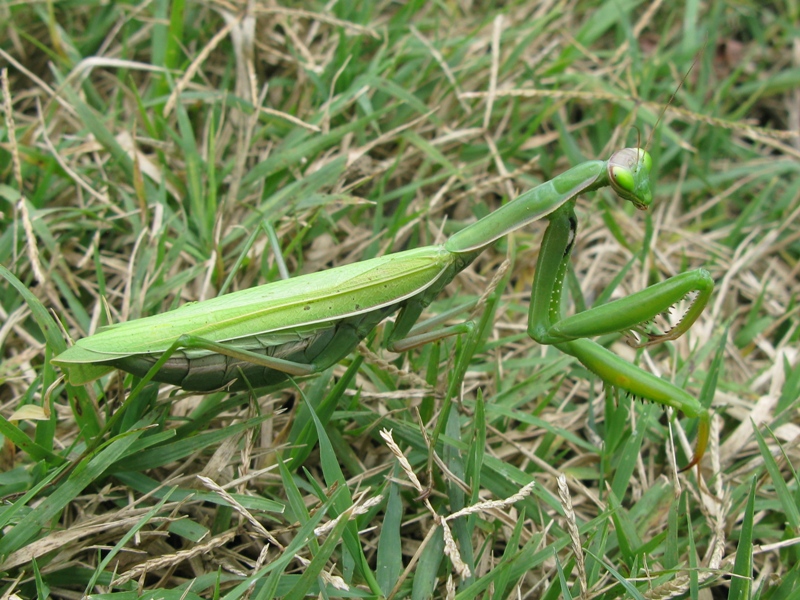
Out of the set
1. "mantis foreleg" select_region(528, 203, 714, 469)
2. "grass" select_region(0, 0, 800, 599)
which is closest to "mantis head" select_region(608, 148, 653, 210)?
"mantis foreleg" select_region(528, 203, 714, 469)

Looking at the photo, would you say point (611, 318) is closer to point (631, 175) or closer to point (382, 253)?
point (631, 175)

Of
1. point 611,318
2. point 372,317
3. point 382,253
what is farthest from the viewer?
point 382,253

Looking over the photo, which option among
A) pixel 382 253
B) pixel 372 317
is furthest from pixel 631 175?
pixel 382 253

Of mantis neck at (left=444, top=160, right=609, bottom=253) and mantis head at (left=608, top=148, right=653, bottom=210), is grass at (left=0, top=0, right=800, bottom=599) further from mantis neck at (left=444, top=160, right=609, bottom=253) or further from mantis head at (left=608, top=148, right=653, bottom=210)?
mantis head at (left=608, top=148, right=653, bottom=210)

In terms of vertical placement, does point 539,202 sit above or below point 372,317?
above

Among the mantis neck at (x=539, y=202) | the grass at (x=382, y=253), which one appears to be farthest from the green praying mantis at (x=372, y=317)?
the grass at (x=382, y=253)
